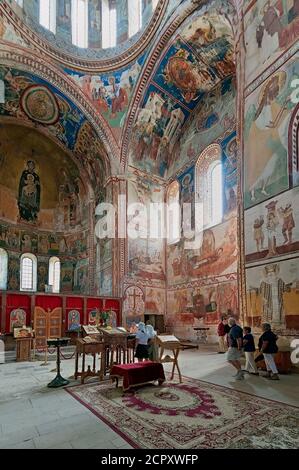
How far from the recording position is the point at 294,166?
8.32 meters

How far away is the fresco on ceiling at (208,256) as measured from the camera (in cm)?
1436

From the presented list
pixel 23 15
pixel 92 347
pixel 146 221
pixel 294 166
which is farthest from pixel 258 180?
pixel 23 15

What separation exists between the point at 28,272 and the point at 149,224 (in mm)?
8569

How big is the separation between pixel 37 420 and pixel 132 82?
16698 mm

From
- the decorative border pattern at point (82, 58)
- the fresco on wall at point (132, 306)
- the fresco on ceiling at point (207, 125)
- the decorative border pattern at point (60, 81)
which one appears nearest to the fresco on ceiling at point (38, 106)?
the decorative border pattern at point (60, 81)

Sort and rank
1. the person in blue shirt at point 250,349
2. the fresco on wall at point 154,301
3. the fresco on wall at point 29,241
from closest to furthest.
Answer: the person in blue shirt at point 250,349 < the fresco on wall at point 154,301 < the fresco on wall at point 29,241

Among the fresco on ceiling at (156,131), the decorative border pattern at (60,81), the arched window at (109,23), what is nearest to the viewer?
the decorative border pattern at (60,81)

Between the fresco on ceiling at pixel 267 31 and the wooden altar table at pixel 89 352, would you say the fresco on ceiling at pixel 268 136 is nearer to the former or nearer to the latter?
the fresco on ceiling at pixel 267 31

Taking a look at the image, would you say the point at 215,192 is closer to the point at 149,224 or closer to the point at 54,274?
the point at 149,224

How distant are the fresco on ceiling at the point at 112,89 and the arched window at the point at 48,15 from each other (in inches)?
99.5

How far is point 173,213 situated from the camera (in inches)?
747

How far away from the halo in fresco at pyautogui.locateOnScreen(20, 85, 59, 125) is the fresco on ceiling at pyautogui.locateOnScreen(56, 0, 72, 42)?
9.62 feet

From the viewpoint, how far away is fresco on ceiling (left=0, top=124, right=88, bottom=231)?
20.2 m

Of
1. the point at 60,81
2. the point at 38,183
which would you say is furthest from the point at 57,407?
the point at 38,183
